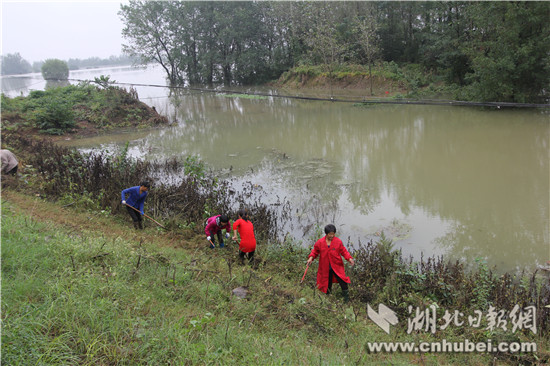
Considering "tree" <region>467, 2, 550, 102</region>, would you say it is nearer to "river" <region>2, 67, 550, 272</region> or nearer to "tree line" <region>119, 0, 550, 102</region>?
"tree line" <region>119, 0, 550, 102</region>

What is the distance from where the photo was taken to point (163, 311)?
3.27m

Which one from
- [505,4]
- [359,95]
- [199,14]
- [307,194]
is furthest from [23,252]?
[199,14]

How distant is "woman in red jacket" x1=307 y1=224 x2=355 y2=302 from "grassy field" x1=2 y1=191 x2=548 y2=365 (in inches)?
8.2

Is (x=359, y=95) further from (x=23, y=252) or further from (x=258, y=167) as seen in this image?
(x=23, y=252)

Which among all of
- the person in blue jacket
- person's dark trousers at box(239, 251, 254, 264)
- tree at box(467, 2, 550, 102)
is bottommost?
person's dark trousers at box(239, 251, 254, 264)

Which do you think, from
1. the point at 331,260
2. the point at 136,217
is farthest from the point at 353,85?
the point at 331,260

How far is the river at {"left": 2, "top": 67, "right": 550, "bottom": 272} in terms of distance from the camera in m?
6.22

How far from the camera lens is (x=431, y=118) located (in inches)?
601

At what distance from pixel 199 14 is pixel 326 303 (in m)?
34.8

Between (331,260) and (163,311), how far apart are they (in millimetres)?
2073

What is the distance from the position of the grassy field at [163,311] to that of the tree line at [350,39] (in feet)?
49.8

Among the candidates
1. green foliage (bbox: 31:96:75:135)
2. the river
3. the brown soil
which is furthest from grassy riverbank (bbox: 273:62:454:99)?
green foliage (bbox: 31:96:75:135)

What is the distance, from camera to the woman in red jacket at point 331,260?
4.30 m

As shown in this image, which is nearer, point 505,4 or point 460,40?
point 505,4
